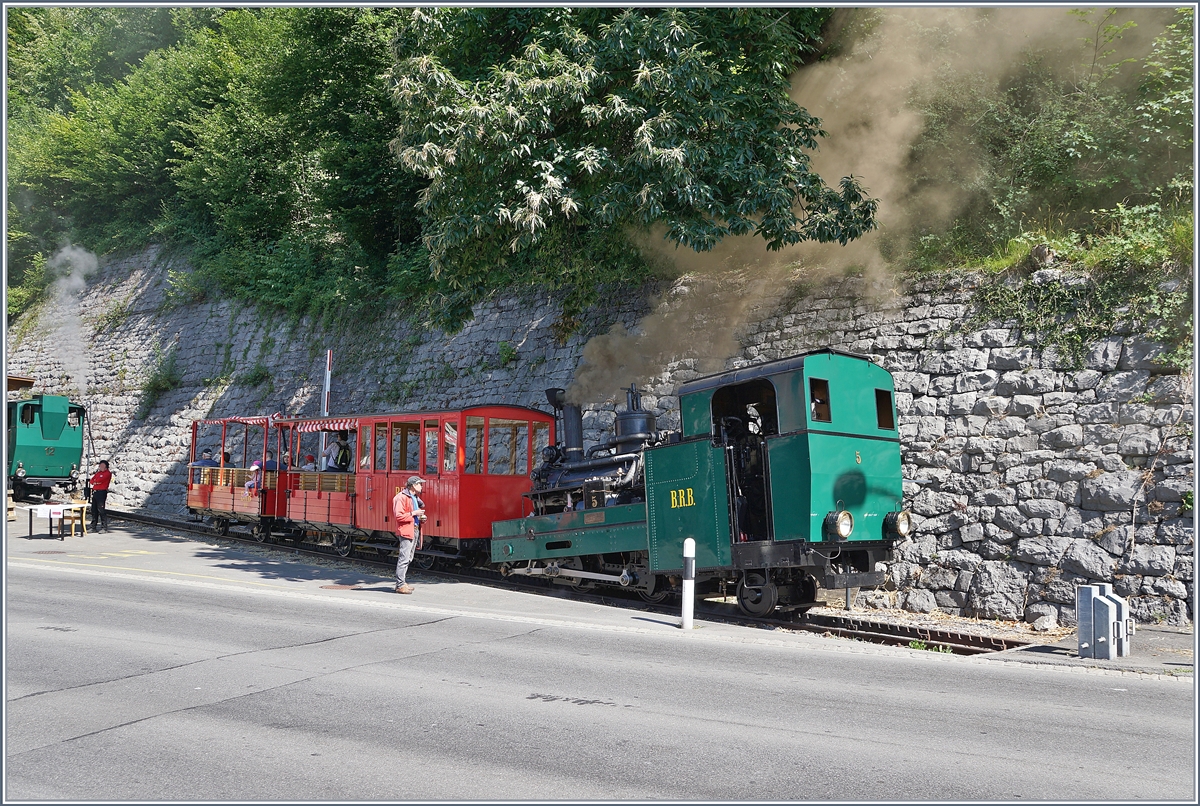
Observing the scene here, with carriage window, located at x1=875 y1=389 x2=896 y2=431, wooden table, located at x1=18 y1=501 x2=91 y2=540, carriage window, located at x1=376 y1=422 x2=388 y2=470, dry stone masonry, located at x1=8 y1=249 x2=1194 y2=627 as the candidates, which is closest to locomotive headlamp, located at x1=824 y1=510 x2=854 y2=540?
carriage window, located at x1=875 y1=389 x2=896 y2=431

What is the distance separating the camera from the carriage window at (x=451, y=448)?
13.5m

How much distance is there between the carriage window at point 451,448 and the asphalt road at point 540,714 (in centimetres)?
380

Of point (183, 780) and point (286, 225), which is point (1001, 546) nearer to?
point (183, 780)

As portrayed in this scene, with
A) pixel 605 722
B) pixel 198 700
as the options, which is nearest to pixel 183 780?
pixel 198 700

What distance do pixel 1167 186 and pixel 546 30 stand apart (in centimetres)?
920

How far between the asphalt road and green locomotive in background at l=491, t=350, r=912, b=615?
3.09 feet

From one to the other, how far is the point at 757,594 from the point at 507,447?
17.7 ft

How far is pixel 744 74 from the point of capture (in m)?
13.0

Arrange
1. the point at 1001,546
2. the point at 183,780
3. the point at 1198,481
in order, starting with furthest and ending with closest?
the point at 1001,546 → the point at 1198,481 → the point at 183,780

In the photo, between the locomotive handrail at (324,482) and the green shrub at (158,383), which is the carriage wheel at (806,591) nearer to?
the locomotive handrail at (324,482)

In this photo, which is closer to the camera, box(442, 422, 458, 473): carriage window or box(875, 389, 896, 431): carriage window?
box(875, 389, 896, 431): carriage window

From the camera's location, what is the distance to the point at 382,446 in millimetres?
14766

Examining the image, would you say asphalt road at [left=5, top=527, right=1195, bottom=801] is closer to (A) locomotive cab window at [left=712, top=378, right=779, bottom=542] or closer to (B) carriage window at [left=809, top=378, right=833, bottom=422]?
(A) locomotive cab window at [left=712, top=378, right=779, bottom=542]

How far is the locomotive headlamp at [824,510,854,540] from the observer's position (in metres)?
9.07
